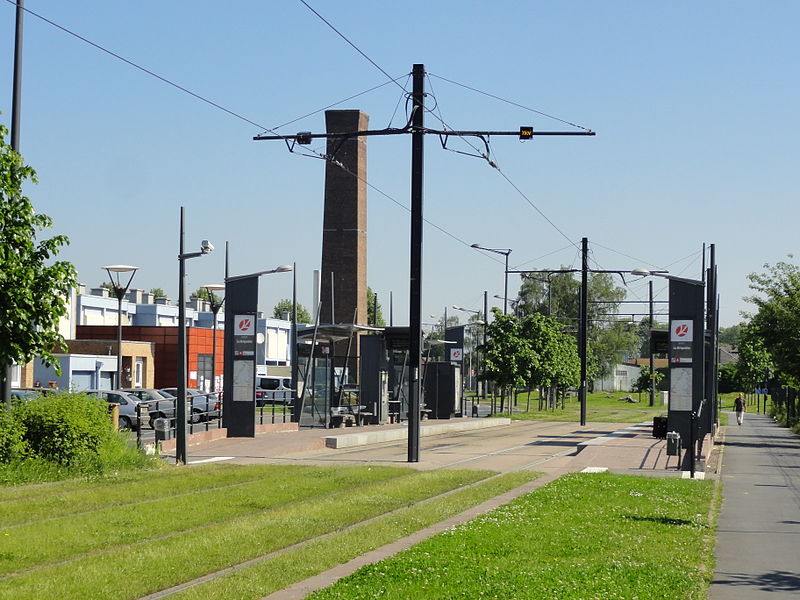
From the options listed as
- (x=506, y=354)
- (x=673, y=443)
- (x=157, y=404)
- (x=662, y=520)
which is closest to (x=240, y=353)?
(x=673, y=443)

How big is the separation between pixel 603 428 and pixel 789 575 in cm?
3860

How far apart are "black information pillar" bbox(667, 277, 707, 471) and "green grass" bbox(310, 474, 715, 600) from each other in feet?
39.7

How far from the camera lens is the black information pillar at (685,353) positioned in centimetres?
2912

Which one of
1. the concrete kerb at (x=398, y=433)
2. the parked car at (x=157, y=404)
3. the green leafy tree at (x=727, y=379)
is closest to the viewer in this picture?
the concrete kerb at (x=398, y=433)

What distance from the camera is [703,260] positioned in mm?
49938

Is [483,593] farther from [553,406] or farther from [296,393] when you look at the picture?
[553,406]

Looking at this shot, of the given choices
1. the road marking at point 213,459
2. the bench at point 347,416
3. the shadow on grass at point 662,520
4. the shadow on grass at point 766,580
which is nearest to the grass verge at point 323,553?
the shadow on grass at point 662,520

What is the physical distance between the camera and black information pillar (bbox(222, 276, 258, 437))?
32.1 meters

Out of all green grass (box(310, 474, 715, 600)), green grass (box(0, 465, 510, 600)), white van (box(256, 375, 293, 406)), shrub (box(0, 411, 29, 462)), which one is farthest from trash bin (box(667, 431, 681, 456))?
white van (box(256, 375, 293, 406))

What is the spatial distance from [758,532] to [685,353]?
15277mm

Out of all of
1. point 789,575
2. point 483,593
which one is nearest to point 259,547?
point 483,593

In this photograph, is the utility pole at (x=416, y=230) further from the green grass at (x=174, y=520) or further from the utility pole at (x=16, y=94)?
the utility pole at (x=16, y=94)

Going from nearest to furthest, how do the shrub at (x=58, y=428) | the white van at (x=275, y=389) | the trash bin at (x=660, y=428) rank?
the shrub at (x=58, y=428) → the trash bin at (x=660, y=428) → the white van at (x=275, y=389)

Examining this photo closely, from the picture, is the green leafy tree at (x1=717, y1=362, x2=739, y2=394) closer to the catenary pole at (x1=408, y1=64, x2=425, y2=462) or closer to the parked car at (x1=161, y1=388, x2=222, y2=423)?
the parked car at (x1=161, y1=388, x2=222, y2=423)
